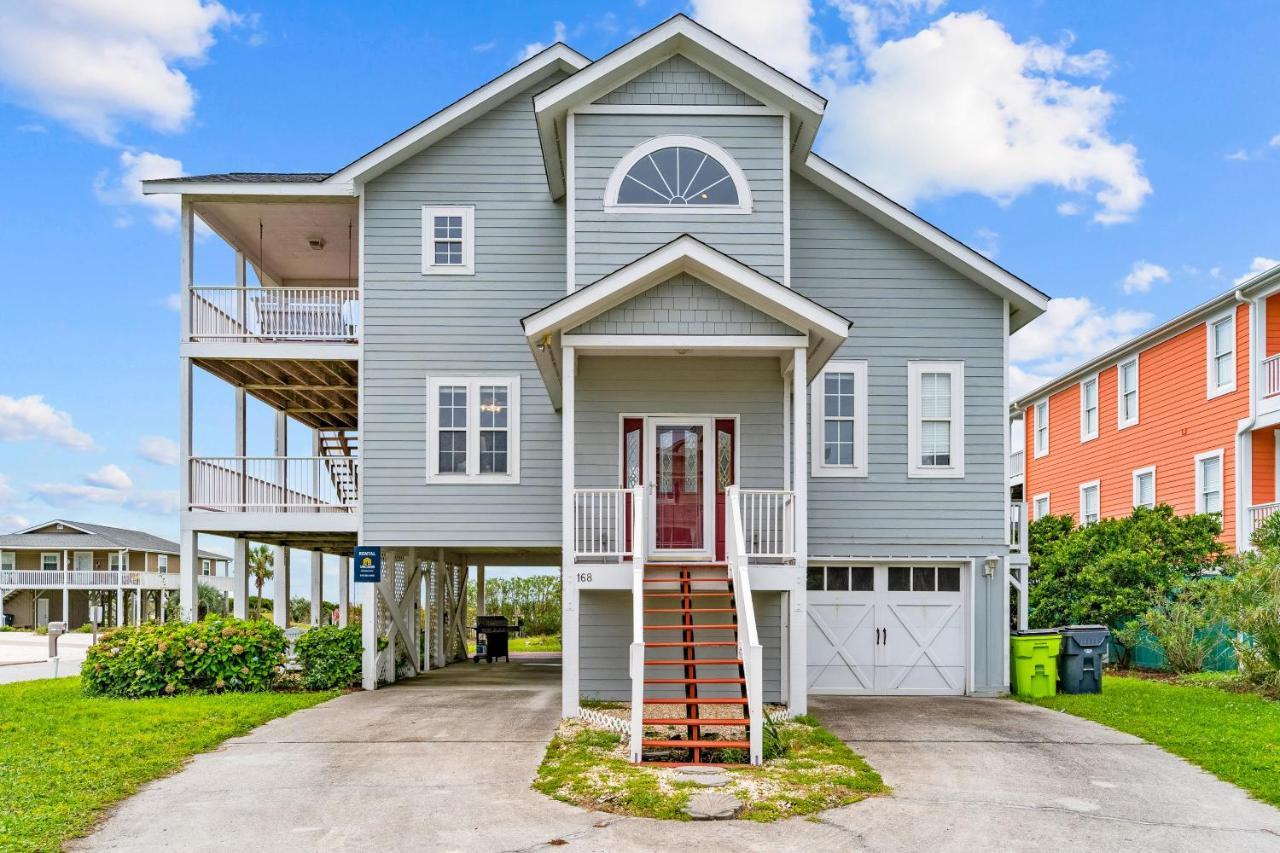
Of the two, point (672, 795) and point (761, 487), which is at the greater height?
point (761, 487)

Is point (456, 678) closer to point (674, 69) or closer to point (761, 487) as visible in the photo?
point (761, 487)

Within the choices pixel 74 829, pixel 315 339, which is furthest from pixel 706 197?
pixel 74 829

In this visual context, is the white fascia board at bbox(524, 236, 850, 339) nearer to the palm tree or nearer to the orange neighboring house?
the orange neighboring house

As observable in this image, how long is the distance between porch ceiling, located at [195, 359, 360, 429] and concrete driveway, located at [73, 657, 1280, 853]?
664 cm

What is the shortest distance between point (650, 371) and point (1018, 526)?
6.39m

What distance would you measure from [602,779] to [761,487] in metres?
6.59

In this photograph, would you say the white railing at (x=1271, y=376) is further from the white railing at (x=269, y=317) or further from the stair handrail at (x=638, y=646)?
the white railing at (x=269, y=317)

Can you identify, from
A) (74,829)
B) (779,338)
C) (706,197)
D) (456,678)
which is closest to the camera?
(74,829)

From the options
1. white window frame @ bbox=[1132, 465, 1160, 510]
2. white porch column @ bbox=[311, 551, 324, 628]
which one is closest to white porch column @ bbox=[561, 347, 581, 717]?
white porch column @ bbox=[311, 551, 324, 628]

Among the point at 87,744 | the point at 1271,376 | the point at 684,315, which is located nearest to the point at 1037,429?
the point at 1271,376

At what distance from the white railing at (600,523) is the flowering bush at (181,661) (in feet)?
16.8

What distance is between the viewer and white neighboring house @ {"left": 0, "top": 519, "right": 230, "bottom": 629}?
52.4 meters

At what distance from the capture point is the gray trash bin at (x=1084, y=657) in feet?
51.4

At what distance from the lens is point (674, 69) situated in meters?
15.1
